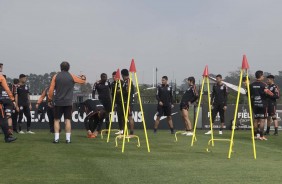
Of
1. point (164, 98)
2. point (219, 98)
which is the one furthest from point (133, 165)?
point (164, 98)

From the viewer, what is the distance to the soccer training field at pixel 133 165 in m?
6.66

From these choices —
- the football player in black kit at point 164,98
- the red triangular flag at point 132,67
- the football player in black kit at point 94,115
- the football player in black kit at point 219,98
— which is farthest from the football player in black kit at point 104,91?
the red triangular flag at point 132,67

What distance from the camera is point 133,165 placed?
8.00 metres

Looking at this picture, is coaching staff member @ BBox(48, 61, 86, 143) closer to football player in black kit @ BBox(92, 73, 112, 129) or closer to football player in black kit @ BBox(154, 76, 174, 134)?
football player in black kit @ BBox(92, 73, 112, 129)

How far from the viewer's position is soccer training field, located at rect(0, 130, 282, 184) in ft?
21.9

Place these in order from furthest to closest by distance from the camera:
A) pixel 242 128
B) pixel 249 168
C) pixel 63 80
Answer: pixel 242 128 < pixel 63 80 < pixel 249 168

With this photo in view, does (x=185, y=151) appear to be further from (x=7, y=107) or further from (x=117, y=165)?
(x=7, y=107)

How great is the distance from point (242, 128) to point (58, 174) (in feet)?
52.1

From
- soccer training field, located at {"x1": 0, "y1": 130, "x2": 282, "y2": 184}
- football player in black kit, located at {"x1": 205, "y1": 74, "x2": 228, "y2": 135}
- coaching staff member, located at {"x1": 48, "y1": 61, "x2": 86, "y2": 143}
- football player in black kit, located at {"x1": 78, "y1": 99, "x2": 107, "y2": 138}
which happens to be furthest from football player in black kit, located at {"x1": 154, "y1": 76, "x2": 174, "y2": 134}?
soccer training field, located at {"x1": 0, "y1": 130, "x2": 282, "y2": 184}

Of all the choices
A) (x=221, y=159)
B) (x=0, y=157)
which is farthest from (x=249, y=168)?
(x=0, y=157)

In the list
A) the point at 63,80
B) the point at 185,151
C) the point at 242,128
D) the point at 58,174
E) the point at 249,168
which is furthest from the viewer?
the point at 242,128

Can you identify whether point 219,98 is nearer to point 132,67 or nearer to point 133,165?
point 132,67

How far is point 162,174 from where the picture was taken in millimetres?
7059

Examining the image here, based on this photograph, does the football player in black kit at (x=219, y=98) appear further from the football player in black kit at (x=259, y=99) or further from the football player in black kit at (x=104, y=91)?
the football player in black kit at (x=104, y=91)
